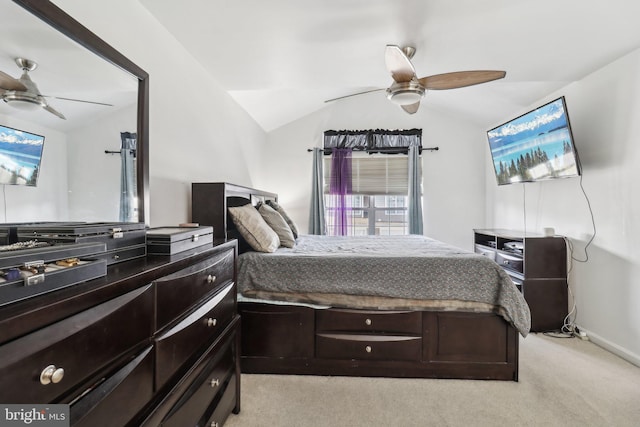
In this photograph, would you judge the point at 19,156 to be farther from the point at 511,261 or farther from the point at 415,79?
the point at 511,261

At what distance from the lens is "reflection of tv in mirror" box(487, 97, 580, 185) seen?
262 centimetres

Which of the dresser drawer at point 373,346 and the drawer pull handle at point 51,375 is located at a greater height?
the drawer pull handle at point 51,375

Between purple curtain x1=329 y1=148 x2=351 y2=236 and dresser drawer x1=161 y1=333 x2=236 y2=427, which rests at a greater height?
purple curtain x1=329 y1=148 x2=351 y2=236

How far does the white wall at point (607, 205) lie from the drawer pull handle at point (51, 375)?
3345mm

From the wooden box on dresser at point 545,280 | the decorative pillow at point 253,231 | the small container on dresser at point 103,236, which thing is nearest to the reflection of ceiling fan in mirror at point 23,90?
the small container on dresser at point 103,236

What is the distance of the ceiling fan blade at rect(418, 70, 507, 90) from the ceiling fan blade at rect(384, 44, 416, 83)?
0.59ft

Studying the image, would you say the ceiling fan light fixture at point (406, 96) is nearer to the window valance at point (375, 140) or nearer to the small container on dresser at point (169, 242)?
the small container on dresser at point (169, 242)

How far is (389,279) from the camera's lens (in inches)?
81.0

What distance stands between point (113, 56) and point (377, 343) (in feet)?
7.11

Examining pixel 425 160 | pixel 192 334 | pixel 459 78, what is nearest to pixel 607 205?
pixel 459 78

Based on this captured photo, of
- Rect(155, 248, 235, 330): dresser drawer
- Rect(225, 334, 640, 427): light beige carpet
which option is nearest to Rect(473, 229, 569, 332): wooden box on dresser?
Rect(225, 334, 640, 427): light beige carpet

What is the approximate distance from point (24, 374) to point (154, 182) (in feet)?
4.82

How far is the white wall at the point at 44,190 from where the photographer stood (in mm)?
950

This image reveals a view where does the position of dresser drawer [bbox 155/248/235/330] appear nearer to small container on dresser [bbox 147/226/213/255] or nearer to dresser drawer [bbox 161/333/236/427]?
small container on dresser [bbox 147/226/213/255]
